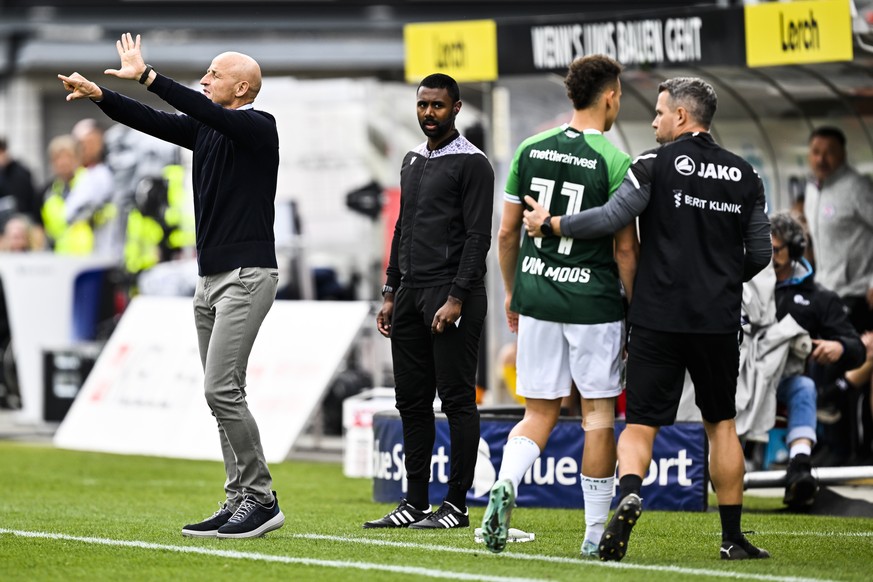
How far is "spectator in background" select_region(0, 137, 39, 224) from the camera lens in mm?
19906

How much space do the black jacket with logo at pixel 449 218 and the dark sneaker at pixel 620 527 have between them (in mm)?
1578

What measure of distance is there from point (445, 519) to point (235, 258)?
5.17 ft

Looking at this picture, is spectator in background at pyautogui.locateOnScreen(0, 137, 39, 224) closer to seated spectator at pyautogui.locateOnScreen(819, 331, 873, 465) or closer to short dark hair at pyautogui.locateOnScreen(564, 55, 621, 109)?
seated spectator at pyautogui.locateOnScreen(819, 331, 873, 465)

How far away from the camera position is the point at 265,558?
648 cm

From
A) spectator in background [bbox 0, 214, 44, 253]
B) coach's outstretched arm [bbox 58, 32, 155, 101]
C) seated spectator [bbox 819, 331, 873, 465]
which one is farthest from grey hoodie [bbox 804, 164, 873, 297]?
spectator in background [bbox 0, 214, 44, 253]

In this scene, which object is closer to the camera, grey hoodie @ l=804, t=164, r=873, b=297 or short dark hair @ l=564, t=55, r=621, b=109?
short dark hair @ l=564, t=55, r=621, b=109

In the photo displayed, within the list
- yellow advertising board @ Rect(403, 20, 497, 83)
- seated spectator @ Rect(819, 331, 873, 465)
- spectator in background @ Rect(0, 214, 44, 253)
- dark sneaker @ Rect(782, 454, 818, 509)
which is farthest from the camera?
spectator in background @ Rect(0, 214, 44, 253)

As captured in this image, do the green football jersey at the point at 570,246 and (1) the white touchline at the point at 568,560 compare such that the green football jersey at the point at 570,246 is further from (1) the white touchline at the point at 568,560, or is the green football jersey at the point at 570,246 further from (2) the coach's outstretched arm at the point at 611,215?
(1) the white touchline at the point at 568,560

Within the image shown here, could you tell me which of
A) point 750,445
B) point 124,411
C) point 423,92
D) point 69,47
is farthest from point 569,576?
point 69,47

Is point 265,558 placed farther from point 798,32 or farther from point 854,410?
point 854,410

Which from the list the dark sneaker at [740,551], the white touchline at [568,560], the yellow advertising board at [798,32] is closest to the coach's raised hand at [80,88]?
the white touchline at [568,560]

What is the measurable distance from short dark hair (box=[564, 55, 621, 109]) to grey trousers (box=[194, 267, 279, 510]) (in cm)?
153

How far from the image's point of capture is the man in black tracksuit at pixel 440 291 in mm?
7609

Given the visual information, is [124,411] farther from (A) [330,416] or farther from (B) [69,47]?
(B) [69,47]
